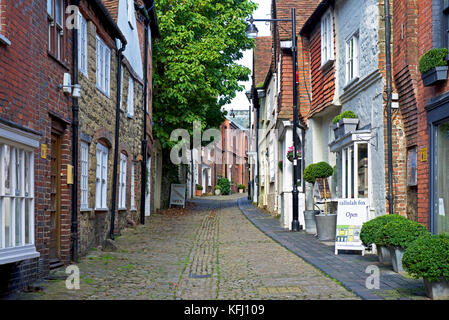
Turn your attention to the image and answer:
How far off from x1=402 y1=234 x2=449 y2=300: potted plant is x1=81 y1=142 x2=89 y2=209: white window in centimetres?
740

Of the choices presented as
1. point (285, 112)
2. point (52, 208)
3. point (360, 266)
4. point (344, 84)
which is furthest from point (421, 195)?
point (285, 112)

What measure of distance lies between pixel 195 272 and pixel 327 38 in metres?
8.86

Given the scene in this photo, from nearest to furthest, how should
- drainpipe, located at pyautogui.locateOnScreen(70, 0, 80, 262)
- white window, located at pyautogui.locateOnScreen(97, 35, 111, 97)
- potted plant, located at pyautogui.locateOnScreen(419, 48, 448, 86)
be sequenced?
potted plant, located at pyautogui.locateOnScreen(419, 48, 448, 86) → drainpipe, located at pyautogui.locateOnScreen(70, 0, 80, 262) → white window, located at pyautogui.locateOnScreen(97, 35, 111, 97)

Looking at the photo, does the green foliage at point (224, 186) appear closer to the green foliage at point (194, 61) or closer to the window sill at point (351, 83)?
the green foliage at point (194, 61)

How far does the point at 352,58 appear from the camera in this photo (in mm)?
14281

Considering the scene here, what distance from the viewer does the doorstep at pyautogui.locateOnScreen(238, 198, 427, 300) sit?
745 centimetres

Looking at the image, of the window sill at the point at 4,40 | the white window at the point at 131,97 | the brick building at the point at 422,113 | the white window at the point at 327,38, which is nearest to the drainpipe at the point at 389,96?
the brick building at the point at 422,113

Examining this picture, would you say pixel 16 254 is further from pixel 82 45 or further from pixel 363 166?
pixel 363 166

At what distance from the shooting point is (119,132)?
16375 mm

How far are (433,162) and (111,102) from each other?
860cm

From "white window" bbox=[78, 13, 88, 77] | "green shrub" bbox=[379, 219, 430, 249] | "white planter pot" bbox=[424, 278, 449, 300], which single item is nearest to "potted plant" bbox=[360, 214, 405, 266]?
"green shrub" bbox=[379, 219, 430, 249]

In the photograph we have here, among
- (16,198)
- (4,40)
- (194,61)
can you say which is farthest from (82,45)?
(194,61)

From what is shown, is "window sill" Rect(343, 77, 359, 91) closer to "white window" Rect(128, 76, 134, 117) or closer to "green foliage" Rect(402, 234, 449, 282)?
"green foliage" Rect(402, 234, 449, 282)

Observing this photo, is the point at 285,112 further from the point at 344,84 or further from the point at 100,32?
the point at 100,32
